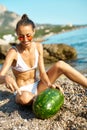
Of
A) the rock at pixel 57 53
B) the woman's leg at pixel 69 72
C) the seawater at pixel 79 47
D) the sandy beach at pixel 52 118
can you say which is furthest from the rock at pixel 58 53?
the woman's leg at pixel 69 72

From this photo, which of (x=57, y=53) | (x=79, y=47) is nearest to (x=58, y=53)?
(x=57, y=53)

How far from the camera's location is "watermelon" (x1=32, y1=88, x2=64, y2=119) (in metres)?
6.10

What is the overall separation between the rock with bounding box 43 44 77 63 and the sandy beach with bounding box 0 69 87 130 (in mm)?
18185

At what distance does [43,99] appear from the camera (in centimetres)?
618

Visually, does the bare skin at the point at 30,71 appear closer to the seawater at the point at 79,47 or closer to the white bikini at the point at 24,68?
the white bikini at the point at 24,68

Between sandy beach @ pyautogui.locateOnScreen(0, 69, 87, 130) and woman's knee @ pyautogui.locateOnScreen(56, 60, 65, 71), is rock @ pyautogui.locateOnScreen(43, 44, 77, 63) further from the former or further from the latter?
woman's knee @ pyautogui.locateOnScreen(56, 60, 65, 71)

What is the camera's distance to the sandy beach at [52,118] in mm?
5871

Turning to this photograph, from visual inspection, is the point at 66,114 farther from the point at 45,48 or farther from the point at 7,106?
the point at 45,48

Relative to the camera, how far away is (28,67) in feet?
23.4

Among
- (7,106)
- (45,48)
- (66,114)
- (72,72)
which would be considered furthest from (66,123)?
(45,48)

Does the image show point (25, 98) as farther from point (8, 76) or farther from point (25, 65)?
point (8, 76)

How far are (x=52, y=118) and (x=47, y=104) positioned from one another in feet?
1.01

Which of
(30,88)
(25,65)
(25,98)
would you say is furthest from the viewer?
(30,88)

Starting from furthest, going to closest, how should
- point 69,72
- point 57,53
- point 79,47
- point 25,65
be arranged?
1. point 79,47
2. point 57,53
3. point 25,65
4. point 69,72
